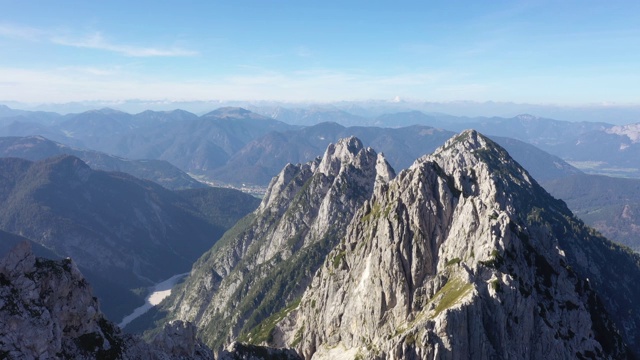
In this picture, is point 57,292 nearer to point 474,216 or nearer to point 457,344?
point 457,344

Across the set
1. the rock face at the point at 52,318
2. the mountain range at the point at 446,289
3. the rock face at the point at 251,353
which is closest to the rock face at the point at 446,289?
the mountain range at the point at 446,289

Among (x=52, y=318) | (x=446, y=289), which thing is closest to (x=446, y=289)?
(x=446, y=289)

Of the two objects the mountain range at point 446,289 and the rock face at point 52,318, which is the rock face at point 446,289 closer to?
the mountain range at point 446,289

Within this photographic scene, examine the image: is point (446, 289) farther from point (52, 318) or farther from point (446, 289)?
point (52, 318)

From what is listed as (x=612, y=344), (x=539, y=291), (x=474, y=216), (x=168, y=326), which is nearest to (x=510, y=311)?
(x=539, y=291)

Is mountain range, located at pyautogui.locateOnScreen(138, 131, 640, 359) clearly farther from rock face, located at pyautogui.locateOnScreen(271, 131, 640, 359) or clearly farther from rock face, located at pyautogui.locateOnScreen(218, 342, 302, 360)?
rock face, located at pyautogui.locateOnScreen(218, 342, 302, 360)

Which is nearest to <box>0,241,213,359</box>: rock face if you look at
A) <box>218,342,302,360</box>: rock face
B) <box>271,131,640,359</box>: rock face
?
<box>218,342,302,360</box>: rock face
